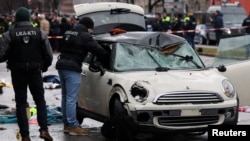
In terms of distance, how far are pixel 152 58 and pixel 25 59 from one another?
6.32ft

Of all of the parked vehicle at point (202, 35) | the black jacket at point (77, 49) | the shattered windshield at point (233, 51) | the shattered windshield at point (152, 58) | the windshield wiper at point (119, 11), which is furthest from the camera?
the parked vehicle at point (202, 35)

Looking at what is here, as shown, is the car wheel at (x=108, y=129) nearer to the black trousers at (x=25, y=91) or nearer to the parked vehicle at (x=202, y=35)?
the black trousers at (x=25, y=91)

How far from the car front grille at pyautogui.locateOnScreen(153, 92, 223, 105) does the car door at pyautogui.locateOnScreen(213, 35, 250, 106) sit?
1.75 m

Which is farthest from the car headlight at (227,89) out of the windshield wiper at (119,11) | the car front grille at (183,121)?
the windshield wiper at (119,11)

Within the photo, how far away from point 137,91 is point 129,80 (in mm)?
262

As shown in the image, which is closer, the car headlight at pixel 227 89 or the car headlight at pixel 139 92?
the car headlight at pixel 139 92

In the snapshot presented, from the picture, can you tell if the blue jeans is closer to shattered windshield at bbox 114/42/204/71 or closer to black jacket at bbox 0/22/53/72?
shattered windshield at bbox 114/42/204/71

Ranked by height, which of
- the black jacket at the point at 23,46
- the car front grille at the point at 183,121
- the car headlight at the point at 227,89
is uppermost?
the black jacket at the point at 23,46

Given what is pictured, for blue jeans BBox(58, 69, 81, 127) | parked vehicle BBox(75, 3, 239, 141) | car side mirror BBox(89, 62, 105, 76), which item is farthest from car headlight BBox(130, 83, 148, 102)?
blue jeans BBox(58, 69, 81, 127)

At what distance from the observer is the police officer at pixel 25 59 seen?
26.7ft

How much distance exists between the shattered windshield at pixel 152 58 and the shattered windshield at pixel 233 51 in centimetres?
141

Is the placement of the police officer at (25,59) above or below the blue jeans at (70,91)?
above

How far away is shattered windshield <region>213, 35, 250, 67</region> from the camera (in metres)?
10.6

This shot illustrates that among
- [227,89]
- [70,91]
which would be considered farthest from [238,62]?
[70,91]
